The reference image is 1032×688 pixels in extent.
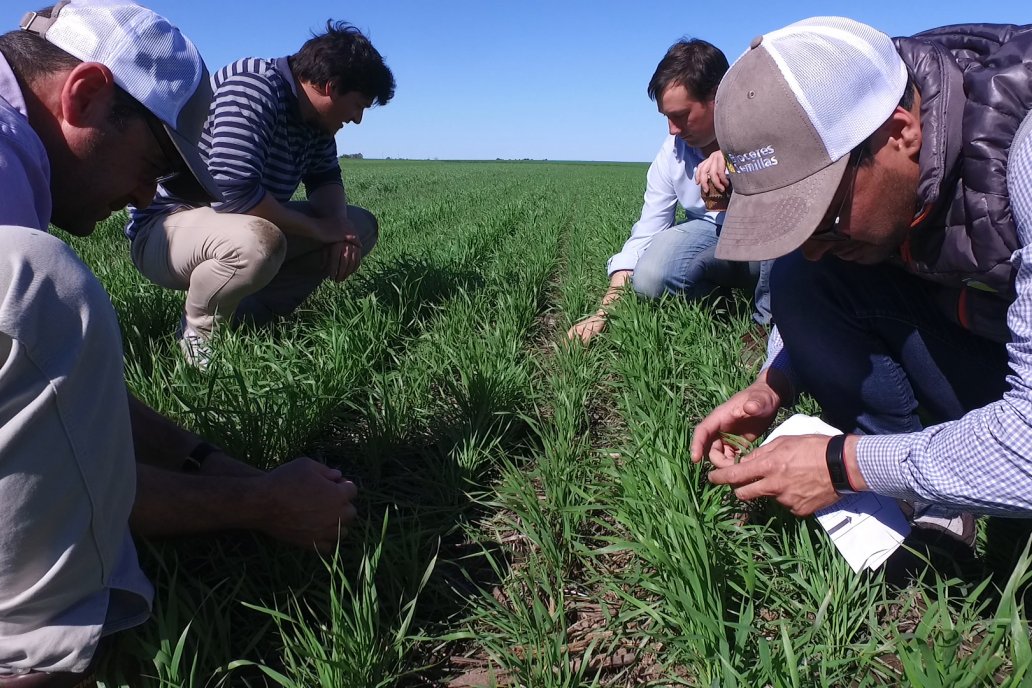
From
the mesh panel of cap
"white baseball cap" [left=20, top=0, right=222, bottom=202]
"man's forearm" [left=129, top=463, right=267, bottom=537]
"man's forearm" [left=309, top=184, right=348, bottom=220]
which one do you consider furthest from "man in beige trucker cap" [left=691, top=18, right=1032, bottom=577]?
"man's forearm" [left=309, top=184, right=348, bottom=220]

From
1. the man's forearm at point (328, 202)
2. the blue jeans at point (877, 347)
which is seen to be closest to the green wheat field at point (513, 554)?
the blue jeans at point (877, 347)

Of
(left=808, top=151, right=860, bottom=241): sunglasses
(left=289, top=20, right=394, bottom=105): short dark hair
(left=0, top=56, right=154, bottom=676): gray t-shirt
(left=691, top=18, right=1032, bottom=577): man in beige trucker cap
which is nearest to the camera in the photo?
(left=0, top=56, right=154, bottom=676): gray t-shirt

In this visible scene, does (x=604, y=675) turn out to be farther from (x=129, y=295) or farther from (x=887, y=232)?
(x=129, y=295)

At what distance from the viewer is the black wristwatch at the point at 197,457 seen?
5.68 ft

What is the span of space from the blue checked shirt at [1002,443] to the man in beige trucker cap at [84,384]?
1180 millimetres

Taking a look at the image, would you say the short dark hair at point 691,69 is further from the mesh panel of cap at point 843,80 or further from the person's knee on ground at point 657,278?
the mesh panel of cap at point 843,80

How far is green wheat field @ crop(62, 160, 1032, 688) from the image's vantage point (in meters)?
1.30

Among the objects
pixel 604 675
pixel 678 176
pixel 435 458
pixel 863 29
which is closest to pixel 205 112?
pixel 435 458

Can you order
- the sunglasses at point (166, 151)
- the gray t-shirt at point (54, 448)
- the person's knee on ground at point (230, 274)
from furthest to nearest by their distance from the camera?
the person's knee on ground at point (230, 274), the sunglasses at point (166, 151), the gray t-shirt at point (54, 448)

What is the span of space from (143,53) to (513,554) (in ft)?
4.65

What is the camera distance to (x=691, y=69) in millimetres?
3146

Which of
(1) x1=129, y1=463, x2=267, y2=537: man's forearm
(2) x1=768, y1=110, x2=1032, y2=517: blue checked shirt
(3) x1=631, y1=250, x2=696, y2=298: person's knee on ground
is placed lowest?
(3) x1=631, y1=250, x2=696, y2=298: person's knee on ground

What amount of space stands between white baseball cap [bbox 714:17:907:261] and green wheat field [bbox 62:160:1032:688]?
648 millimetres

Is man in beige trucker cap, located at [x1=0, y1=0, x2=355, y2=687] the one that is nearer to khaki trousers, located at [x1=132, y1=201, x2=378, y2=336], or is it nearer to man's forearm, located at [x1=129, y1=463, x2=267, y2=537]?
man's forearm, located at [x1=129, y1=463, x2=267, y2=537]
